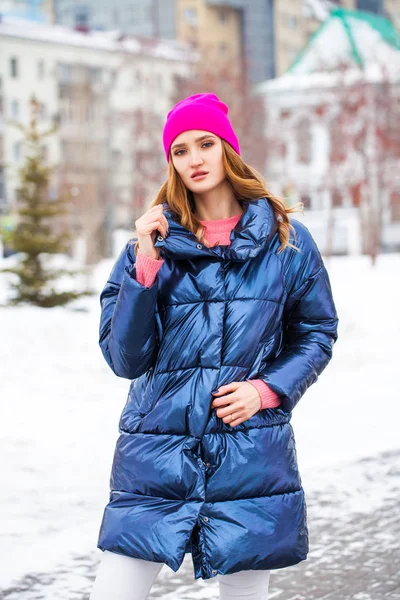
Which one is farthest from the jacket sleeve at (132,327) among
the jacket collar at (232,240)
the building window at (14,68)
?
the building window at (14,68)

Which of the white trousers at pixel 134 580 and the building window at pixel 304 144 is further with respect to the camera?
the building window at pixel 304 144

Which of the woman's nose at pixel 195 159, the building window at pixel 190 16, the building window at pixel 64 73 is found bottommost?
the building window at pixel 64 73

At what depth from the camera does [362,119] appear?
1276 inches

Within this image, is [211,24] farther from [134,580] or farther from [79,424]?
[134,580]

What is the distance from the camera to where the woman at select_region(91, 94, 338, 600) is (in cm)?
315

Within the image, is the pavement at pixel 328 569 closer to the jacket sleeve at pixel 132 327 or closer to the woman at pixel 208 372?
the woman at pixel 208 372

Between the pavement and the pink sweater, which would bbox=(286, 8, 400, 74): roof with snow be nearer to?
the pavement

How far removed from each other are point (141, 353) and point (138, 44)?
1711 inches

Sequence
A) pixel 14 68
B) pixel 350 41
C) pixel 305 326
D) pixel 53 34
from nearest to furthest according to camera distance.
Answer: pixel 305 326 → pixel 350 41 → pixel 14 68 → pixel 53 34

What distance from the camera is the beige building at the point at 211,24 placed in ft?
256

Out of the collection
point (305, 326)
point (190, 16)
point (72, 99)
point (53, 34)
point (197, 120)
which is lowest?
point (72, 99)

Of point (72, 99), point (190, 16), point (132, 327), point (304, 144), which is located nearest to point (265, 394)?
point (132, 327)

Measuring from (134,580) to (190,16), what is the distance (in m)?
78.5

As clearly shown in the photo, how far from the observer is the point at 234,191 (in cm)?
345
